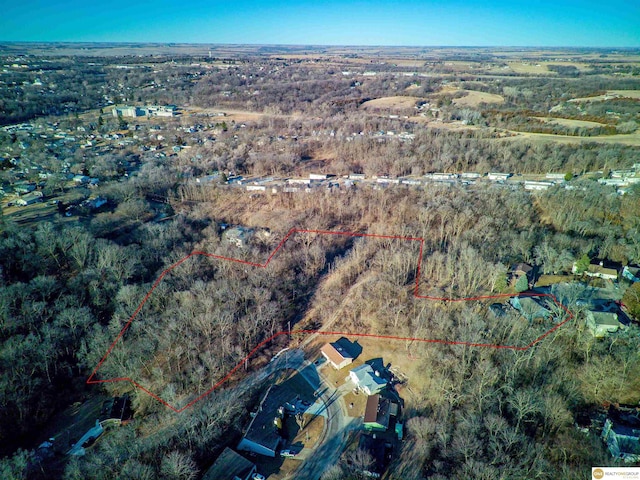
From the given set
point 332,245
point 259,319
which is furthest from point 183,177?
point 259,319

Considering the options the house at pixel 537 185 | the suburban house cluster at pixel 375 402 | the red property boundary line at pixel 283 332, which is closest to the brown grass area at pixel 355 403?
the suburban house cluster at pixel 375 402

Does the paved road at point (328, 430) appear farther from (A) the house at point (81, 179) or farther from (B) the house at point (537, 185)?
(A) the house at point (81, 179)

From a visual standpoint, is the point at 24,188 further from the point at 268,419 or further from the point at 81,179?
the point at 268,419

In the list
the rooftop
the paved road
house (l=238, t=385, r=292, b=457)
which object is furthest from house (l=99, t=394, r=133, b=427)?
the paved road

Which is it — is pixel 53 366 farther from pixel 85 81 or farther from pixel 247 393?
pixel 85 81

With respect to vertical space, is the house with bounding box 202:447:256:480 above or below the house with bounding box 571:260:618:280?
below

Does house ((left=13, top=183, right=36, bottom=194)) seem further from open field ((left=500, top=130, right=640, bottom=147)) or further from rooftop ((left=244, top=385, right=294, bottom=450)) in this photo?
open field ((left=500, top=130, right=640, bottom=147))
